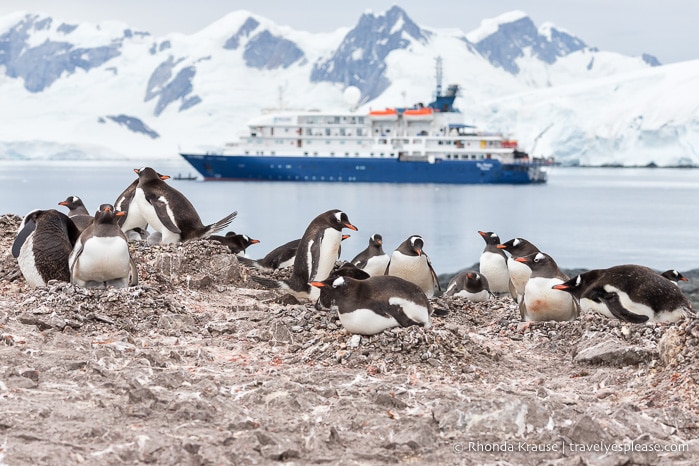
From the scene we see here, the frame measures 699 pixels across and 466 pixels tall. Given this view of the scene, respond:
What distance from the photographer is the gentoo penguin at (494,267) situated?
813cm

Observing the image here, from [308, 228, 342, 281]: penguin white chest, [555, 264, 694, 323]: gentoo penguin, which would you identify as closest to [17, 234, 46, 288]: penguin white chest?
[308, 228, 342, 281]: penguin white chest

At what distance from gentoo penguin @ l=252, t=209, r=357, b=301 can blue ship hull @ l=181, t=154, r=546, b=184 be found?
45.6 m

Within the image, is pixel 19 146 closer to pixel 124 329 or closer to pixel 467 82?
pixel 467 82

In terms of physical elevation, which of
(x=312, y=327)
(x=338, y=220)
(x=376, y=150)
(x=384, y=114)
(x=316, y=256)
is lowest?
(x=312, y=327)

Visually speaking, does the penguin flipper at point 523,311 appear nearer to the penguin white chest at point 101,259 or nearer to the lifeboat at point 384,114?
the penguin white chest at point 101,259

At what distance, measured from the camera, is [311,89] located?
499ft

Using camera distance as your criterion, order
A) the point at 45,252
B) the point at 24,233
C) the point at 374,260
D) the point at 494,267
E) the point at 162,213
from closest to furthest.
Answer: the point at 45,252 → the point at 24,233 → the point at 374,260 → the point at 162,213 → the point at 494,267

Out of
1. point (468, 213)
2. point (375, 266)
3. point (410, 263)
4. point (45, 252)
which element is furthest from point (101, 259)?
point (468, 213)

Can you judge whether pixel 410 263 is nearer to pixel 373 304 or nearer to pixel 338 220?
pixel 338 220

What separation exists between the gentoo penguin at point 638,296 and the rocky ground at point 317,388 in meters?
0.12

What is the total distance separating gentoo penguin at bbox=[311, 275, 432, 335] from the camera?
4.45 meters

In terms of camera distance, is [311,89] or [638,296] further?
[311,89]

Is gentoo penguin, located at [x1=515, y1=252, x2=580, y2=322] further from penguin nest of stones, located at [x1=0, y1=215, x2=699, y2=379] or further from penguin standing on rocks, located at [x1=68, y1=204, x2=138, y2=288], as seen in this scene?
penguin standing on rocks, located at [x1=68, y1=204, x2=138, y2=288]

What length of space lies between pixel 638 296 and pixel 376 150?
4739 cm
